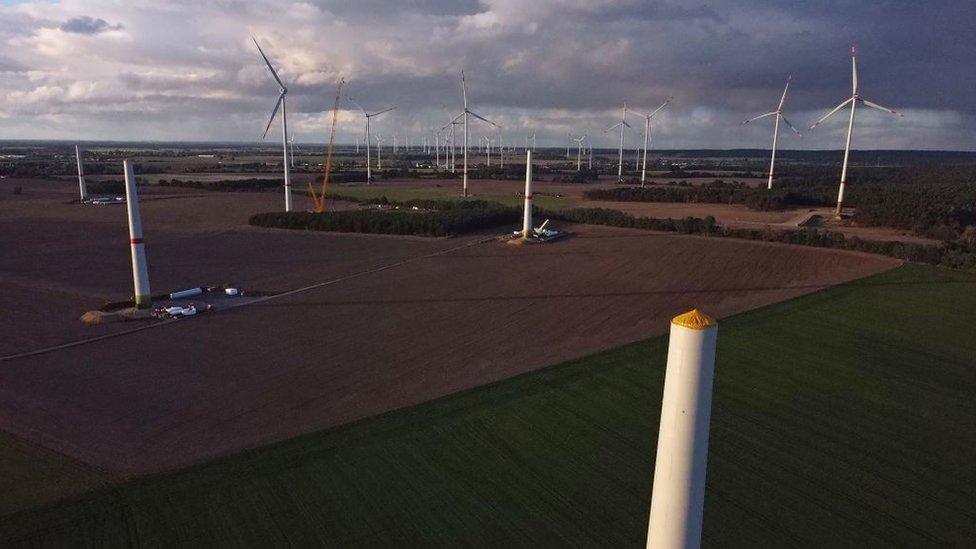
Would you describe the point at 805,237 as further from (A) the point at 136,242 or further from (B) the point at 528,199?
(A) the point at 136,242

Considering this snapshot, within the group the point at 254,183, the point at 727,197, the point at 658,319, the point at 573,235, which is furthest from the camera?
the point at 254,183

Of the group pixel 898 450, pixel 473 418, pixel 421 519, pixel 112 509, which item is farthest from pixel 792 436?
pixel 112 509

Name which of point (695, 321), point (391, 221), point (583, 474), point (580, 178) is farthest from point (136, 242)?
point (580, 178)

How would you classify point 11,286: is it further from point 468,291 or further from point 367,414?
point 367,414

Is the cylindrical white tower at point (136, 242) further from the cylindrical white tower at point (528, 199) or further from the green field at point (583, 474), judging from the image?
the cylindrical white tower at point (528, 199)

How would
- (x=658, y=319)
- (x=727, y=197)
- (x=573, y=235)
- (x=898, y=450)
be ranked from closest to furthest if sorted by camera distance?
1. (x=898, y=450)
2. (x=658, y=319)
3. (x=573, y=235)
4. (x=727, y=197)

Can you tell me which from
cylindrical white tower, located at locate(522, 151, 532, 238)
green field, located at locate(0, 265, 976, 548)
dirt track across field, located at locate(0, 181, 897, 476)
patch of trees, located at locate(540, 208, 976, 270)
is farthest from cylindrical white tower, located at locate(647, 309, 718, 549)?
patch of trees, located at locate(540, 208, 976, 270)
